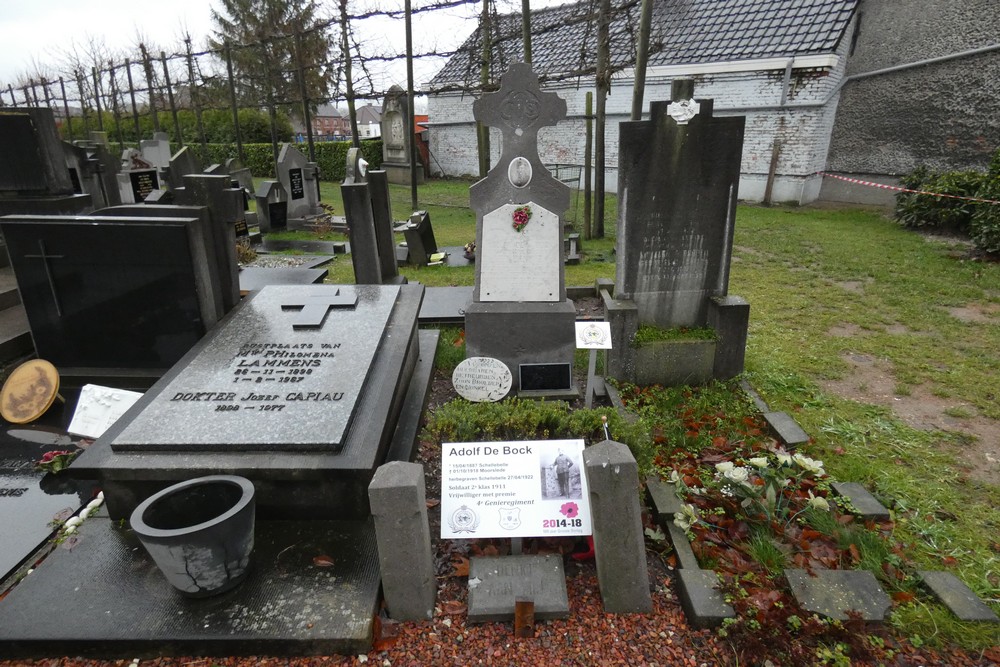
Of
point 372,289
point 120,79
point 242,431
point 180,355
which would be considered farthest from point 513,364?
point 120,79

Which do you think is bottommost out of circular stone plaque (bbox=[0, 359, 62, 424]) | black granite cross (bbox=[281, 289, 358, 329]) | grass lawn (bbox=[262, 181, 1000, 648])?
grass lawn (bbox=[262, 181, 1000, 648])

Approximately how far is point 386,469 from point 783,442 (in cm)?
297

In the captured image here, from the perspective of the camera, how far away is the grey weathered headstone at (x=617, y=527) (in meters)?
2.40

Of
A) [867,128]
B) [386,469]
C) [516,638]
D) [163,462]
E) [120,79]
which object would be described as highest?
[120,79]

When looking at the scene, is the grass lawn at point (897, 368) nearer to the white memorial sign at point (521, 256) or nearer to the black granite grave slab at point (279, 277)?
the black granite grave slab at point (279, 277)

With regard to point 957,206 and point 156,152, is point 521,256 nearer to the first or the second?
point 957,206

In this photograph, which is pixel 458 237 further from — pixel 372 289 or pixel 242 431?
pixel 242 431

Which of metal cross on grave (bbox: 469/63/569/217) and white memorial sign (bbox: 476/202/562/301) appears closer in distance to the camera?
metal cross on grave (bbox: 469/63/569/217)

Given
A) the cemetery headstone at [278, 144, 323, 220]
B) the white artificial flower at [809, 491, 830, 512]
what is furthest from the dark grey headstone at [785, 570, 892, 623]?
the cemetery headstone at [278, 144, 323, 220]

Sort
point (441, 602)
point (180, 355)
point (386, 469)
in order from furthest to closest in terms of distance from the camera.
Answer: point (180, 355) → point (441, 602) → point (386, 469)

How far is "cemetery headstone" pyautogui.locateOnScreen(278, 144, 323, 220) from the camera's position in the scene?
41.7 ft

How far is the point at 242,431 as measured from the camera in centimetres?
308

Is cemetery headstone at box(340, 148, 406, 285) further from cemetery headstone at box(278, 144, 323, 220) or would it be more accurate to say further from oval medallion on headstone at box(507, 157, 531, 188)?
cemetery headstone at box(278, 144, 323, 220)

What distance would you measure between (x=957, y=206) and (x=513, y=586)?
11865mm
